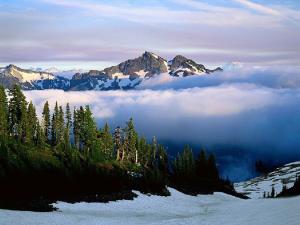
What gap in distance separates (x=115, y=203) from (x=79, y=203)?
19.3 ft

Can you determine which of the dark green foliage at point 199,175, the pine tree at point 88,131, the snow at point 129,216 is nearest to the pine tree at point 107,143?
the pine tree at point 88,131

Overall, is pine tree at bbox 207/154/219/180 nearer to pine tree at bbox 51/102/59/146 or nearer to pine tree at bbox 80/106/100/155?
pine tree at bbox 80/106/100/155

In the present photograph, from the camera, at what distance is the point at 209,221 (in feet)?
142

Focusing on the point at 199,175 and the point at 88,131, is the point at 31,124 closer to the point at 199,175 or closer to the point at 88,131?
the point at 88,131

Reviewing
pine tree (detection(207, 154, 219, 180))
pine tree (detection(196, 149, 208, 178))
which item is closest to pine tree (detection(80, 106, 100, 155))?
pine tree (detection(196, 149, 208, 178))

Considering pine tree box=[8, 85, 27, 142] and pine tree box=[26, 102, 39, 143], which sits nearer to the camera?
pine tree box=[8, 85, 27, 142]

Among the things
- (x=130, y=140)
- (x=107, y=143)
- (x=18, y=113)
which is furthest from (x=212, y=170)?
(x=18, y=113)

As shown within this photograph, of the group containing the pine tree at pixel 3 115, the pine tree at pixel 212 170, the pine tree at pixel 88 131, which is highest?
the pine tree at pixel 3 115

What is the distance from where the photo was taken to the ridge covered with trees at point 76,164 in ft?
186

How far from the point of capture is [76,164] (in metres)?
78.5

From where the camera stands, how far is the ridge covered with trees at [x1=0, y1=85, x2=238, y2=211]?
5666 cm

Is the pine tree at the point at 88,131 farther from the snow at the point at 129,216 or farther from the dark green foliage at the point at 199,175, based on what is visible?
the snow at the point at 129,216

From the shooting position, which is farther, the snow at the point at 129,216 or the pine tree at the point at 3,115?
the pine tree at the point at 3,115

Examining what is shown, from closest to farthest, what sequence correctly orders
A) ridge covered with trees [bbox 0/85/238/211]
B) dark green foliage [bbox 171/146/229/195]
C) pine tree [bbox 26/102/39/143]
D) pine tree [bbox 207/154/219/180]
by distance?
ridge covered with trees [bbox 0/85/238/211] < dark green foliage [bbox 171/146/229/195] < pine tree [bbox 26/102/39/143] < pine tree [bbox 207/154/219/180]
